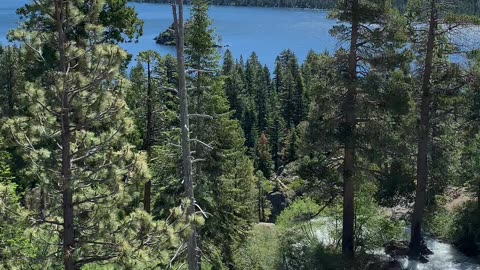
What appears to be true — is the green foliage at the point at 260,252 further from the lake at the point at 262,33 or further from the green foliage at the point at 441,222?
the lake at the point at 262,33

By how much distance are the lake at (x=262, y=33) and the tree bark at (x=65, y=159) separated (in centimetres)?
8695

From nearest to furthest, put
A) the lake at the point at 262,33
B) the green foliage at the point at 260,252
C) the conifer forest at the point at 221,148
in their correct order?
the conifer forest at the point at 221,148, the green foliage at the point at 260,252, the lake at the point at 262,33

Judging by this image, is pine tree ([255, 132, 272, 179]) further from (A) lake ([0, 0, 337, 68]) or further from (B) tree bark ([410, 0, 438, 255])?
(B) tree bark ([410, 0, 438, 255])

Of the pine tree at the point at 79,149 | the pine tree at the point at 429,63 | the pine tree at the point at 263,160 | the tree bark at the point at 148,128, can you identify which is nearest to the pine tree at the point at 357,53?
the pine tree at the point at 429,63

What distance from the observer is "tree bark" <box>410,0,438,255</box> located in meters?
19.4

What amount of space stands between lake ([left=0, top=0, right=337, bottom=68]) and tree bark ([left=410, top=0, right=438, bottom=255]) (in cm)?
7466

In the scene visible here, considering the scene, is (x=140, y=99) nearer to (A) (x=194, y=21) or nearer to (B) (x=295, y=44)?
(A) (x=194, y=21)

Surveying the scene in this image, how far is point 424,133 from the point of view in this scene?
65.6 feet

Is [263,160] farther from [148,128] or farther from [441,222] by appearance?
[148,128]

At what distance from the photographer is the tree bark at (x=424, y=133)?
19406 millimetres

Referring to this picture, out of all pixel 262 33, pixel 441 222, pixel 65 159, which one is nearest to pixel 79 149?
pixel 65 159

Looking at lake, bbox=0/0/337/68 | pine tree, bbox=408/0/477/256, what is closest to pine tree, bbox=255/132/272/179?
lake, bbox=0/0/337/68

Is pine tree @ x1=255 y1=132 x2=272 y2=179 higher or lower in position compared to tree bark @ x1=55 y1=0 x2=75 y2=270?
lower

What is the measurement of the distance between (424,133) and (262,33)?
127443 millimetres
